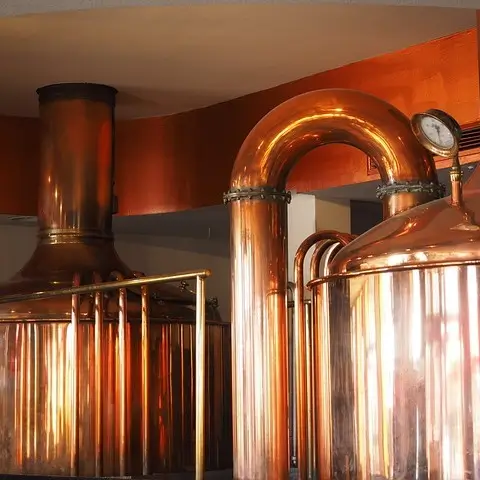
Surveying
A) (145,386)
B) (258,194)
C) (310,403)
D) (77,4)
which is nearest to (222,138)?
(145,386)

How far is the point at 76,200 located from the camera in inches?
251

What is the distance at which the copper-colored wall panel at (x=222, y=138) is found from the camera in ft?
18.6

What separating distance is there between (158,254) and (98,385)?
128 inches

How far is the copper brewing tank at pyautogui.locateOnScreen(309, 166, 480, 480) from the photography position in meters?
3.59

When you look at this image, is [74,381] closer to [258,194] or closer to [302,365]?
[302,365]

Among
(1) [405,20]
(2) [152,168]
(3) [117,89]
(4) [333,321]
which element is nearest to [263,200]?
(4) [333,321]

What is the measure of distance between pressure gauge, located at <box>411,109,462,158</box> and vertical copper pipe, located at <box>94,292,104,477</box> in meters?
2.26

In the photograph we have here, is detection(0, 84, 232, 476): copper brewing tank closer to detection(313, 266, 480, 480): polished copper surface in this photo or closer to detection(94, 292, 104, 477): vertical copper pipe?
detection(94, 292, 104, 477): vertical copper pipe

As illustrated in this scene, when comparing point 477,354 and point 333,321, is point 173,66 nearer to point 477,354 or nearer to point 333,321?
point 333,321

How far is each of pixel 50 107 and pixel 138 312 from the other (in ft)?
4.83

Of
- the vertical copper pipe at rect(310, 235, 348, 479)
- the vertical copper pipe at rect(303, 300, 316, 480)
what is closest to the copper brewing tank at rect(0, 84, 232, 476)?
the vertical copper pipe at rect(303, 300, 316, 480)

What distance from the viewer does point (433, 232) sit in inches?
152

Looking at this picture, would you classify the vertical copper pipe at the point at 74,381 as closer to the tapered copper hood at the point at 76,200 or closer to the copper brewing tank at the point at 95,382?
the copper brewing tank at the point at 95,382

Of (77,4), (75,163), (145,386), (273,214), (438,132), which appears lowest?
(145,386)
